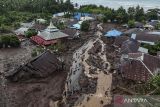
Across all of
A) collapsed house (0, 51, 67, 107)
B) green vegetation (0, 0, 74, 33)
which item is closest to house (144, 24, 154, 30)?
green vegetation (0, 0, 74, 33)

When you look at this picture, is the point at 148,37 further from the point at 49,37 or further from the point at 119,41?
the point at 49,37

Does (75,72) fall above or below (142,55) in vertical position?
below

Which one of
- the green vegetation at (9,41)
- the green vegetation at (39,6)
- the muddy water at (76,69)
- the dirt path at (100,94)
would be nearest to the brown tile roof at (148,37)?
the muddy water at (76,69)

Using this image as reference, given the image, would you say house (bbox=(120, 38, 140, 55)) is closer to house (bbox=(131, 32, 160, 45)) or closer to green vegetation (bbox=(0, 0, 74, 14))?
house (bbox=(131, 32, 160, 45))

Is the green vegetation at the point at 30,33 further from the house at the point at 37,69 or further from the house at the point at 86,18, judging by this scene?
the house at the point at 37,69

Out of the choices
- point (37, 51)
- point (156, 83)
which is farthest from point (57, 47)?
point (156, 83)

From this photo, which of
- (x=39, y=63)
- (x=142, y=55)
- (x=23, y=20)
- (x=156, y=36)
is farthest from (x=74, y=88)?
(x=23, y=20)

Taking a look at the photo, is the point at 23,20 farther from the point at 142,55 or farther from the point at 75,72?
the point at 142,55
